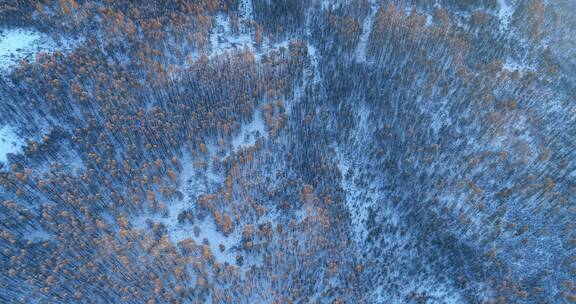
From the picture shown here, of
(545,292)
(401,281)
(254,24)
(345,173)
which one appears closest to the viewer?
(545,292)

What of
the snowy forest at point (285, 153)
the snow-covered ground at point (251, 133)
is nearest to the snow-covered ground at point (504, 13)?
the snowy forest at point (285, 153)

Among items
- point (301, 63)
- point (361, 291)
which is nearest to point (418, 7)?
point (301, 63)

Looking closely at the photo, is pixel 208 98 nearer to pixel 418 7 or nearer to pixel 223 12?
pixel 223 12

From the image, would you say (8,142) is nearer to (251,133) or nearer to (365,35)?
(251,133)

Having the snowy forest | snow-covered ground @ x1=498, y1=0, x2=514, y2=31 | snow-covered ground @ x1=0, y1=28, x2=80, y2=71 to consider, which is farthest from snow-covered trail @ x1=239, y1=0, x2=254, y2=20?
snow-covered ground @ x1=498, y1=0, x2=514, y2=31

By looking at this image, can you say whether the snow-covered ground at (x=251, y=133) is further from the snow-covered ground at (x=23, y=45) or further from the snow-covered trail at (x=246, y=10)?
the snow-covered ground at (x=23, y=45)
